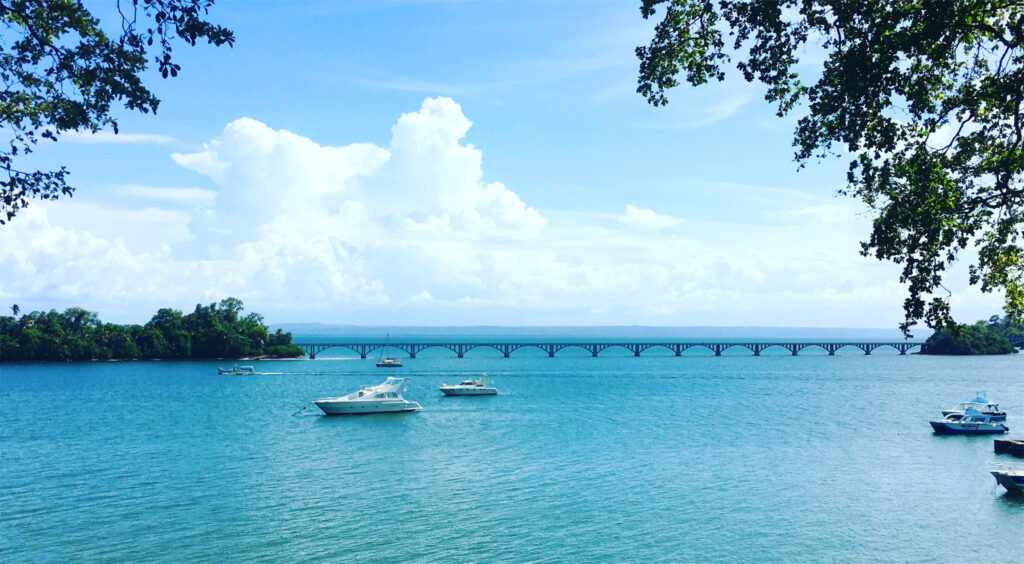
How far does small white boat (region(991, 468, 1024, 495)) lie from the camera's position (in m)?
40.3

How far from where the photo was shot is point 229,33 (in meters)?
14.8

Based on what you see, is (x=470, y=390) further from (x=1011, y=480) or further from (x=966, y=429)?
(x=1011, y=480)

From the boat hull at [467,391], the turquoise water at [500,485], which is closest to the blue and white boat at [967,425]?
the turquoise water at [500,485]

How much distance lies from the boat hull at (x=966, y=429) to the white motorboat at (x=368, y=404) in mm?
52612

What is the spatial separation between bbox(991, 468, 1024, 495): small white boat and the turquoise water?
1219 millimetres

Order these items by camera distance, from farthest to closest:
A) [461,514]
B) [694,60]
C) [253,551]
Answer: [461,514], [253,551], [694,60]

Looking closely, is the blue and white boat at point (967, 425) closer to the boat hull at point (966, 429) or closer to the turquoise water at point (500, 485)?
the boat hull at point (966, 429)

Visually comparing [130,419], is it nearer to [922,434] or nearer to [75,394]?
[75,394]

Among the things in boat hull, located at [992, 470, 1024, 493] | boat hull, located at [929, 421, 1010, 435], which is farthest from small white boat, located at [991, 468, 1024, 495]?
boat hull, located at [929, 421, 1010, 435]

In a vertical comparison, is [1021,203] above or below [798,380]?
above

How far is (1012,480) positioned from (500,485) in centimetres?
2881

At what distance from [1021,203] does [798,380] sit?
139 meters

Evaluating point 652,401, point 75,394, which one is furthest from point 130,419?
point 652,401

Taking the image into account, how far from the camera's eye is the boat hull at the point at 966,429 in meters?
65.1
